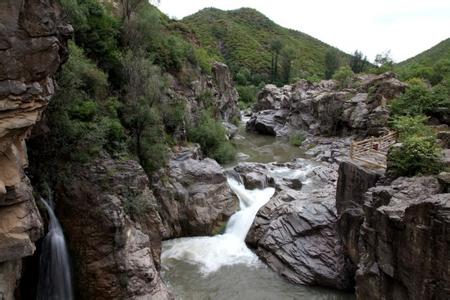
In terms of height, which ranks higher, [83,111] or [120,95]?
[120,95]

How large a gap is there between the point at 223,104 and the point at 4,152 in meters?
52.6

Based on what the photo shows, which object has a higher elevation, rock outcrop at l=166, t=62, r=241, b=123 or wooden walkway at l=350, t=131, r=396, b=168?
rock outcrop at l=166, t=62, r=241, b=123

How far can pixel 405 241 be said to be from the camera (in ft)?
43.5

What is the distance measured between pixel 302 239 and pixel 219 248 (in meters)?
5.16

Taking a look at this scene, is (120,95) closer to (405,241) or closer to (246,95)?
(405,241)

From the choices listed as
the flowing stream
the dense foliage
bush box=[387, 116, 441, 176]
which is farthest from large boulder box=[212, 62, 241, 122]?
bush box=[387, 116, 441, 176]

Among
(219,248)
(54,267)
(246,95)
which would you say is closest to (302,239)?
(219,248)

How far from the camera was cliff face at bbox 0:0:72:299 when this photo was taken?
34.3 feet

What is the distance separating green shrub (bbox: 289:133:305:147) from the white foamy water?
2948 centimetres

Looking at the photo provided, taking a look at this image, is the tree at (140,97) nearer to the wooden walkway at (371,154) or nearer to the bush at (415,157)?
the wooden walkway at (371,154)

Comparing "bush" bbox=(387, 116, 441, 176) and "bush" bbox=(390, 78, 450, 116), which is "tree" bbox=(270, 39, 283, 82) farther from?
"bush" bbox=(387, 116, 441, 176)

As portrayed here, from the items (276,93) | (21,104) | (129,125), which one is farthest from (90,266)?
(276,93)

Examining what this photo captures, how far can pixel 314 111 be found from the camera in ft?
200

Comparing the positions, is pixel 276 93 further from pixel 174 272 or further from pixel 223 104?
pixel 174 272
